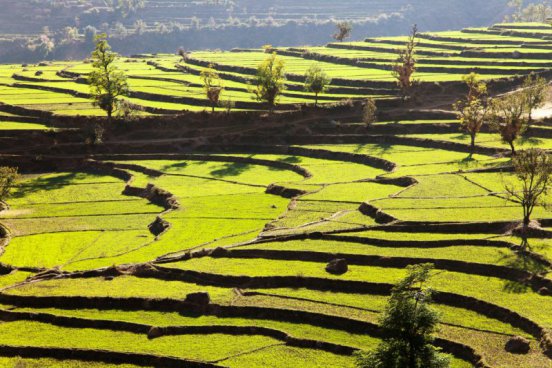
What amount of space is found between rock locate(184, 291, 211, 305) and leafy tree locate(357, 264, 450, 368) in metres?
14.7

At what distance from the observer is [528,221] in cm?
5122

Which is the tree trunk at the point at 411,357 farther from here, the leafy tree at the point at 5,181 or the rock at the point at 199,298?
the leafy tree at the point at 5,181

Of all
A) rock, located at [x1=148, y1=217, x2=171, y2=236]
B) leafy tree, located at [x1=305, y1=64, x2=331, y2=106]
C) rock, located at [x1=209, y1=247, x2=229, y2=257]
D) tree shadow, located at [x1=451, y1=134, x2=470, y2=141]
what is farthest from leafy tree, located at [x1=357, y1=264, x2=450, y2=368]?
leafy tree, located at [x1=305, y1=64, x2=331, y2=106]

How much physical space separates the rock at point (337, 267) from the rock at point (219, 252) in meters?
7.90

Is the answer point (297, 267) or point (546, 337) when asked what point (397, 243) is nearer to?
point (297, 267)

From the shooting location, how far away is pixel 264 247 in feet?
173

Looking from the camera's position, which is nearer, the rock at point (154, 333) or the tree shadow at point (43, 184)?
the rock at point (154, 333)

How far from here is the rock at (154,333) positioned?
139 feet

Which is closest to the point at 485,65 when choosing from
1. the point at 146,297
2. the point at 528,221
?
the point at 528,221

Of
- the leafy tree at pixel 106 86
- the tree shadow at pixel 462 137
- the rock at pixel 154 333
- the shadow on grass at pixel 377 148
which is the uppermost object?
the leafy tree at pixel 106 86

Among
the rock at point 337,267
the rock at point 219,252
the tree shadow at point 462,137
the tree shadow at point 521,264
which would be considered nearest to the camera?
the tree shadow at point 521,264

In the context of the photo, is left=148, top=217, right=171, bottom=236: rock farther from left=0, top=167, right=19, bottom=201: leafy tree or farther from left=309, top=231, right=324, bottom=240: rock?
left=0, top=167, right=19, bottom=201: leafy tree

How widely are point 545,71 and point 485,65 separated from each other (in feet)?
26.9

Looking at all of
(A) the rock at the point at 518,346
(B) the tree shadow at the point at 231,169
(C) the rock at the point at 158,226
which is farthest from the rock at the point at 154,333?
(B) the tree shadow at the point at 231,169
